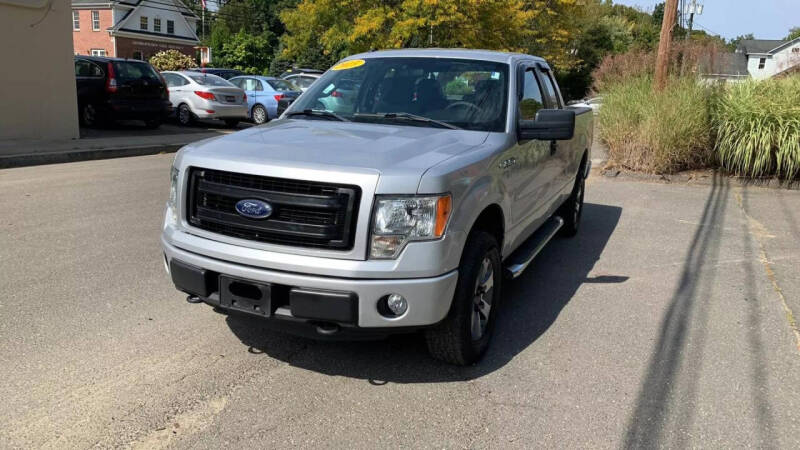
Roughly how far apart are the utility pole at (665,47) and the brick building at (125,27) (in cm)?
4765

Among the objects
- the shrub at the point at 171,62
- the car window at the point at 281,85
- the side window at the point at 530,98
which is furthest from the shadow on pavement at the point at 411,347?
the shrub at the point at 171,62

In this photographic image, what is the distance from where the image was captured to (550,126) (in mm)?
4219

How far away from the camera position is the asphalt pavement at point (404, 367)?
3.16 meters

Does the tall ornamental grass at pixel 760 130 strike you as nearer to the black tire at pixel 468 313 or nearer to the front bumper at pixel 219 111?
the black tire at pixel 468 313

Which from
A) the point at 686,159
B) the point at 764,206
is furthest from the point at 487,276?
the point at 686,159

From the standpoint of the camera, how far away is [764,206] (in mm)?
9555

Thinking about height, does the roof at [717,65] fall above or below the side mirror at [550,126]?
above

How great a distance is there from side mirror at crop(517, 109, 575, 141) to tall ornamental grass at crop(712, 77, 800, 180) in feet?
27.2

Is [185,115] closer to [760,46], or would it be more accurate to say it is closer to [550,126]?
[550,126]

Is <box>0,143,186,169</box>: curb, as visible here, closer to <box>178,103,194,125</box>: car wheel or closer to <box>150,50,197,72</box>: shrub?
<box>178,103,194,125</box>: car wheel

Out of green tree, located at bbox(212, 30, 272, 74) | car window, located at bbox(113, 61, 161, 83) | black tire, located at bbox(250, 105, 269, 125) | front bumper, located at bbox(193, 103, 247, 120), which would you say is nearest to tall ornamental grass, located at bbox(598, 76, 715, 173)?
front bumper, located at bbox(193, 103, 247, 120)

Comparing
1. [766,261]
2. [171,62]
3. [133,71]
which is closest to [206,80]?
[133,71]

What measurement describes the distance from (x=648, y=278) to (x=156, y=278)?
4.26 m

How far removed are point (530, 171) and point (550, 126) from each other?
0.56 m
